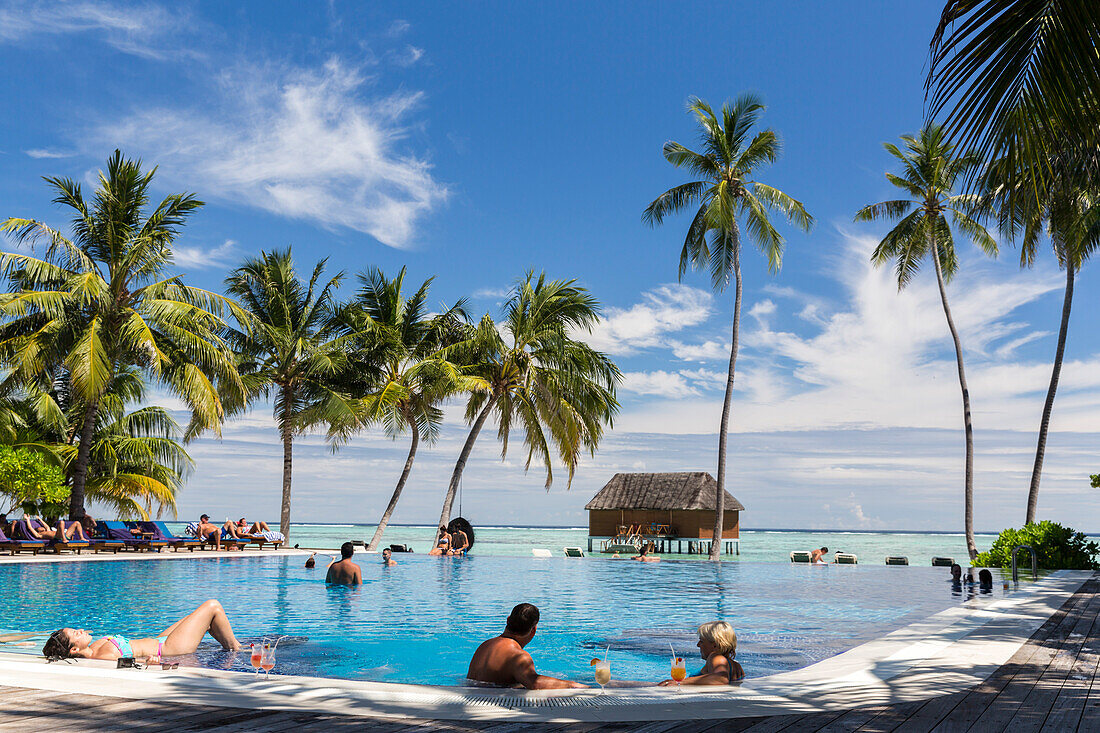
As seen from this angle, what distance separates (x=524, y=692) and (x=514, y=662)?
649mm

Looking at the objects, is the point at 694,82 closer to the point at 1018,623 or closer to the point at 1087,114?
→ the point at 1018,623

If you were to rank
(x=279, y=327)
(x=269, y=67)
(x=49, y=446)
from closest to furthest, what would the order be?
(x=269, y=67) → (x=49, y=446) → (x=279, y=327)

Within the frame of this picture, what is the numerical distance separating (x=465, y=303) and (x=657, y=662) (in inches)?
803

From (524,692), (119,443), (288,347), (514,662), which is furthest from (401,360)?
(524,692)

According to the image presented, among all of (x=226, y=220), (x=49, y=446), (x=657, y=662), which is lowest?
(x=657, y=662)

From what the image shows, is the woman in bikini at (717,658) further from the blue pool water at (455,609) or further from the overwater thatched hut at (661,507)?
the overwater thatched hut at (661,507)

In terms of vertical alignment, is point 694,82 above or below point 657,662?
above

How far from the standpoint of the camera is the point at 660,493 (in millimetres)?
37938

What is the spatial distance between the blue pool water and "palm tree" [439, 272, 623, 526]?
6.08 meters

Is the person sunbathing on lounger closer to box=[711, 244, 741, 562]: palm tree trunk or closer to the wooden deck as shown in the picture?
the wooden deck

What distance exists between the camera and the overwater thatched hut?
120 feet

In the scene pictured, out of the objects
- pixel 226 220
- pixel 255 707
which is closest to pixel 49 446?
pixel 226 220

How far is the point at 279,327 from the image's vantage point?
84.4 ft

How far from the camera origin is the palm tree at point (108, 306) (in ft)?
60.7
